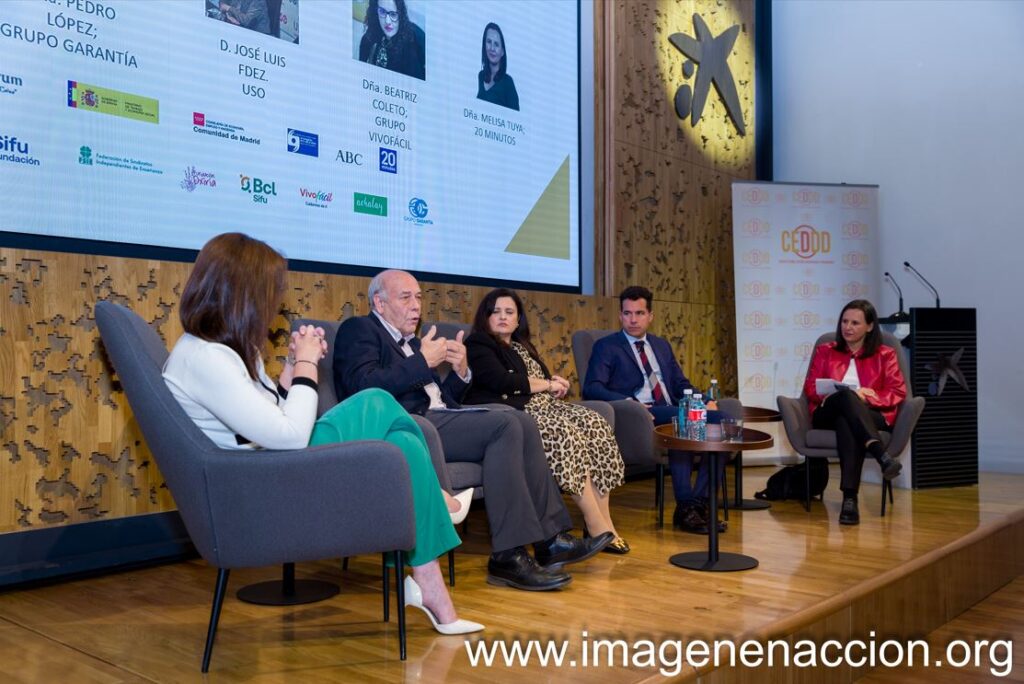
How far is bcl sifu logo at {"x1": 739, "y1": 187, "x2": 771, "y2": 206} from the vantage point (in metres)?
6.05

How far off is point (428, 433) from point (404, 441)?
42 cm

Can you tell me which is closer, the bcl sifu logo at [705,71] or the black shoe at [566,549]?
the black shoe at [566,549]

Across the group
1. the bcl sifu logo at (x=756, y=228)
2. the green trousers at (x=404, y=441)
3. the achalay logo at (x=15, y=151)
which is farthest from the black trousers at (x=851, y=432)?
the achalay logo at (x=15, y=151)

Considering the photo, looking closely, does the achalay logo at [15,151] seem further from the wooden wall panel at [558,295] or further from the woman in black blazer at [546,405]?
the woman in black blazer at [546,405]

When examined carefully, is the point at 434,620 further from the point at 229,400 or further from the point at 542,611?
the point at 229,400

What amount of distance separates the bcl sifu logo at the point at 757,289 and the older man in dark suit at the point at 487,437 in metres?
3.41

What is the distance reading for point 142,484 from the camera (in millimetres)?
3162

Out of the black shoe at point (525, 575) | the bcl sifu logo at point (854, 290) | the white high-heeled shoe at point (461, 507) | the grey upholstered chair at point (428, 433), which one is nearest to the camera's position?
the white high-heeled shoe at point (461, 507)

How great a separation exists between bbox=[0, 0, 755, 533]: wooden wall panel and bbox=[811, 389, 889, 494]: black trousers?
4.72 ft

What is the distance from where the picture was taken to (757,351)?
5.99 metres

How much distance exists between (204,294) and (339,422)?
1.56ft

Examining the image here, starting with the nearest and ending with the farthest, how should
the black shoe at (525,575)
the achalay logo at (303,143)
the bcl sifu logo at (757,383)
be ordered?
the black shoe at (525,575)
the achalay logo at (303,143)
the bcl sifu logo at (757,383)

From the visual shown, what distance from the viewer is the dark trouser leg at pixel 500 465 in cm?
280

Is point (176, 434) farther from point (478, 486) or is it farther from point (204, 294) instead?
point (478, 486)
